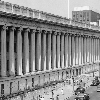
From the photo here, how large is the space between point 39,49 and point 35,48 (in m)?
2.00

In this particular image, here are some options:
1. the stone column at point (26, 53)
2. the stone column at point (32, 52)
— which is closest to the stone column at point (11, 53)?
the stone column at point (26, 53)

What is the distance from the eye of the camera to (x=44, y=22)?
3314 inches

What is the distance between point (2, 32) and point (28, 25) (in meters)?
12.4

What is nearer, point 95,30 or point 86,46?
point 86,46

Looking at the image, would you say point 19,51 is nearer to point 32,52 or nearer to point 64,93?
point 32,52

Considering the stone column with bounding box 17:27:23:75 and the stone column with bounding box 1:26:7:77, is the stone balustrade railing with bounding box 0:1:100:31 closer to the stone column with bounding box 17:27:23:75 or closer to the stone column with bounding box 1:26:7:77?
the stone column with bounding box 1:26:7:77

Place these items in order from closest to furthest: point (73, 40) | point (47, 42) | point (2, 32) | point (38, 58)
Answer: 1. point (2, 32)
2. point (38, 58)
3. point (47, 42)
4. point (73, 40)

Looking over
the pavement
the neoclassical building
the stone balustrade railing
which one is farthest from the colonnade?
the pavement

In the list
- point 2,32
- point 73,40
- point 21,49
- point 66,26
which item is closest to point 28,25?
point 21,49

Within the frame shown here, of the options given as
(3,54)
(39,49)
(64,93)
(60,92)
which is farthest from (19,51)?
(64,93)

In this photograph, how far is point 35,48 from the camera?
3324 inches

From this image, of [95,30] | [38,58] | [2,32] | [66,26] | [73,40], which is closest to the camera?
[2,32]

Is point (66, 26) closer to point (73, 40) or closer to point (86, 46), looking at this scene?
point (73, 40)

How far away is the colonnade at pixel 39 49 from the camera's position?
67625mm
